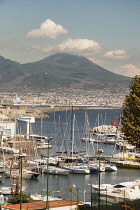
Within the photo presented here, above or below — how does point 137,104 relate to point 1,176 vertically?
above

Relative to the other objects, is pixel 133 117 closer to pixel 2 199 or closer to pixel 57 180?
pixel 2 199

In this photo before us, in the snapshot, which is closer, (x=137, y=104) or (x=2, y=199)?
(x=137, y=104)

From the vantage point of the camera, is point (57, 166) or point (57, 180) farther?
point (57, 166)

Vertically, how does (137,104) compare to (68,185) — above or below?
above

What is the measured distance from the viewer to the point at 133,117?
17781mm

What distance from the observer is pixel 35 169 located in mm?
33656

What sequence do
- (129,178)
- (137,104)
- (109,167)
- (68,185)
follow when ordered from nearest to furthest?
1. (137,104)
2. (68,185)
3. (129,178)
4. (109,167)

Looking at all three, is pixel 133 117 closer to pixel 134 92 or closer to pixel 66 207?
pixel 134 92

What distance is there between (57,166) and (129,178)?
232 inches

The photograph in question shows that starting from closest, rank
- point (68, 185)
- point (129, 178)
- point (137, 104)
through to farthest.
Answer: point (137, 104) < point (68, 185) < point (129, 178)

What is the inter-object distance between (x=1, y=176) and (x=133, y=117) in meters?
15.2

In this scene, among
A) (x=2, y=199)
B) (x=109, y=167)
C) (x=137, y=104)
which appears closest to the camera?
(x=137, y=104)

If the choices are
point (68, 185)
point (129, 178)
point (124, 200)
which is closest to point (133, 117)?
point (124, 200)

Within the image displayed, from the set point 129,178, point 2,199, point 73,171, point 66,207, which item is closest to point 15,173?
point 73,171
